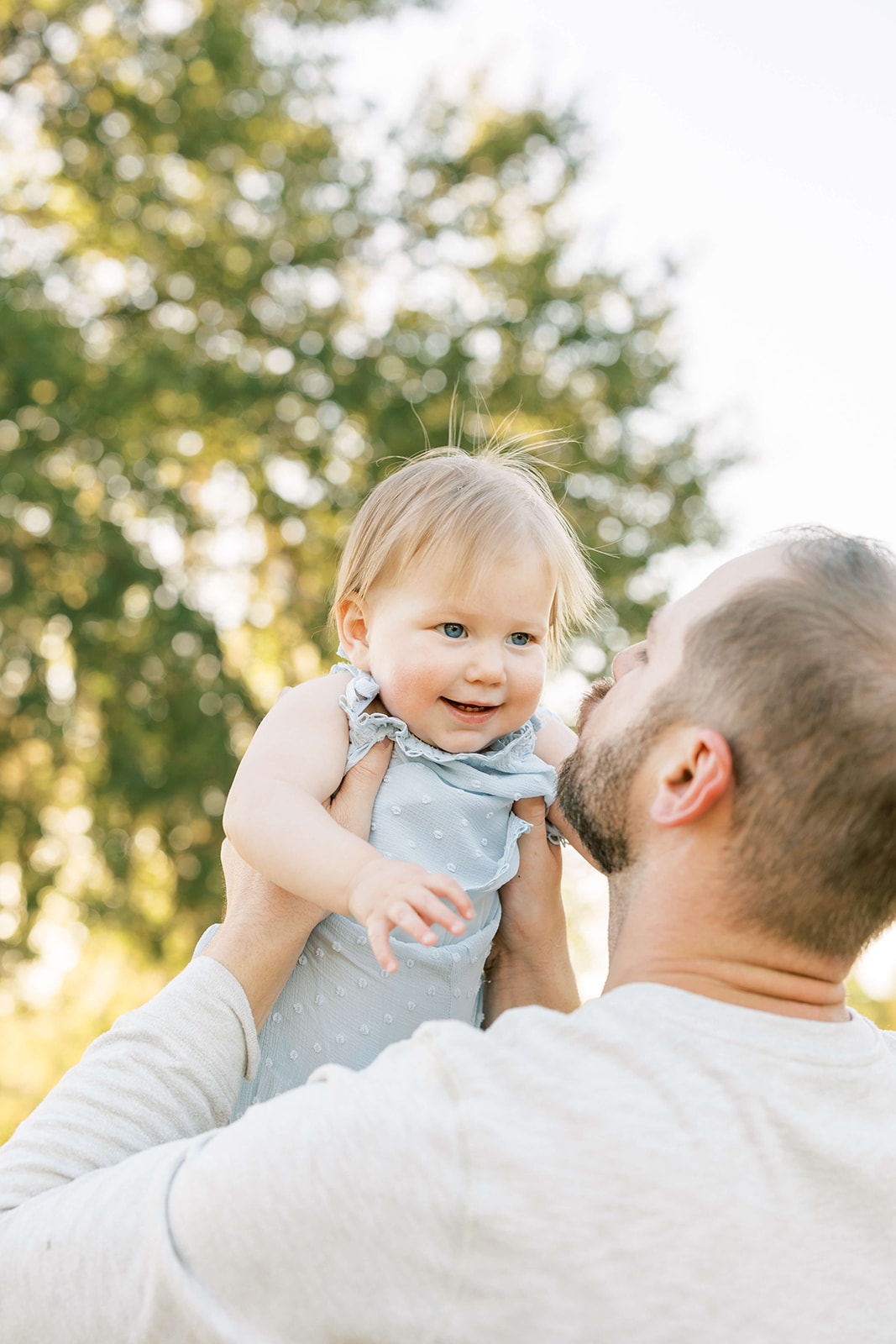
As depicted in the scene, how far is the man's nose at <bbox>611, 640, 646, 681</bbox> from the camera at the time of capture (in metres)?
1.76

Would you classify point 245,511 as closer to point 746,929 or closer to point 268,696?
point 268,696

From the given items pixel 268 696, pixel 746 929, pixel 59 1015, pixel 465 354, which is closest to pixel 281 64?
pixel 465 354

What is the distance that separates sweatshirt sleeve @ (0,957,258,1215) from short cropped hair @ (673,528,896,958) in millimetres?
688

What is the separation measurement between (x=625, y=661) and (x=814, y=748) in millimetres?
439

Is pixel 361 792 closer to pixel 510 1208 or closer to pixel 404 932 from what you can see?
pixel 404 932

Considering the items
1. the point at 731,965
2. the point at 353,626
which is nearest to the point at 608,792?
the point at 731,965

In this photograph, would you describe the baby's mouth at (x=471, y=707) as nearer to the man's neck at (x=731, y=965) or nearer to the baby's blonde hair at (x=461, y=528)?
the baby's blonde hair at (x=461, y=528)

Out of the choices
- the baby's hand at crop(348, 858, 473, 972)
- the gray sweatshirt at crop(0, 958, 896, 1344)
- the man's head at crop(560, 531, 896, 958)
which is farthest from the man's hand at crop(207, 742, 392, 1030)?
the man's head at crop(560, 531, 896, 958)

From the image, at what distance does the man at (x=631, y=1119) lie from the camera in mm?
1191

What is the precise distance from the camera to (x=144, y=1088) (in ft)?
4.93

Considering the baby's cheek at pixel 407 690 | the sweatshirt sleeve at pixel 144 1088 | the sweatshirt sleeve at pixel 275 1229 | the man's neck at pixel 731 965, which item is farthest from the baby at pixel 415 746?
the sweatshirt sleeve at pixel 275 1229

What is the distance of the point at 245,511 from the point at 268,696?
1.83m

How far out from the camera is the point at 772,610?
4.85ft

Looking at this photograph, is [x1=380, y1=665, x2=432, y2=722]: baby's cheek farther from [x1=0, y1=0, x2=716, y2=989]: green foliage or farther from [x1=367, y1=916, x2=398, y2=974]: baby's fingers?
[x1=0, y1=0, x2=716, y2=989]: green foliage
